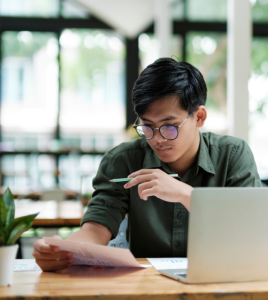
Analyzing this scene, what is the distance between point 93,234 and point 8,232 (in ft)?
1.61

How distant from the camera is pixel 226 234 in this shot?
1009mm

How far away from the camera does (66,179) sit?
23.9 ft

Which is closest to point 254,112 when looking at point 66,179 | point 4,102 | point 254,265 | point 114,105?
point 114,105

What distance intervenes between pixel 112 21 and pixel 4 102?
7.81 ft

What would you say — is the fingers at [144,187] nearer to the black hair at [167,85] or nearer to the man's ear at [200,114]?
the black hair at [167,85]

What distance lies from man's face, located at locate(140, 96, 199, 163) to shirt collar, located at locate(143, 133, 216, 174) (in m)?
0.10

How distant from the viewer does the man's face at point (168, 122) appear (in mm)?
1509

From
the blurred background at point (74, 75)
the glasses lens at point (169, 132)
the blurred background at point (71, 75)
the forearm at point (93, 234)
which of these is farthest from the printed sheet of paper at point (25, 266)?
the blurred background at point (71, 75)

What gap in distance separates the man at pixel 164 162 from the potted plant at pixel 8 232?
0.39 metres

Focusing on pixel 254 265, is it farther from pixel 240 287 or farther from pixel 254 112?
pixel 254 112

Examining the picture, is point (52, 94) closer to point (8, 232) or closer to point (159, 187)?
point (159, 187)

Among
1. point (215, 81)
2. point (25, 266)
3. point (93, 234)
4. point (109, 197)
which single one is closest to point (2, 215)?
point (25, 266)

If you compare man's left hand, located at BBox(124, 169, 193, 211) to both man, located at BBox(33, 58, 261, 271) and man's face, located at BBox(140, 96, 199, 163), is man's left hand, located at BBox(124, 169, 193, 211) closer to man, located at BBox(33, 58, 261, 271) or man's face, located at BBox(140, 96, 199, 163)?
man, located at BBox(33, 58, 261, 271)

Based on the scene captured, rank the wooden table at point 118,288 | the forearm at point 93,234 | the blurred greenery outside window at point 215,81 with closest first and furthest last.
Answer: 1. the wooden table at point 118,288
2. the forearm at point 93,234
3. the blurred greenery outside window at point 215,81
